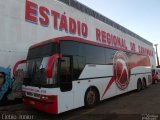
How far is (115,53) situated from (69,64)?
14.5 feet

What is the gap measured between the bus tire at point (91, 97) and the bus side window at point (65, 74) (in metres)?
1.41

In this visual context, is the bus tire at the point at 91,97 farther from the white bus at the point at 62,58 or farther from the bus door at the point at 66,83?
the bus door at the point at 66,83

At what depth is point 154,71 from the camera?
21.4m

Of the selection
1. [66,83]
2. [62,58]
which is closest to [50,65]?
[62,58]

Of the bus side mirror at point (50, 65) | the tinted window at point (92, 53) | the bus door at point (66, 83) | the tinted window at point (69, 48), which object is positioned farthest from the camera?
the tinted window at point (92, 53)

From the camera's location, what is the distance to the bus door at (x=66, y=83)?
6.70 meters

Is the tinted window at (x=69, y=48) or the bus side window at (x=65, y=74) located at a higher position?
the tinted window at (x=69, y=48)

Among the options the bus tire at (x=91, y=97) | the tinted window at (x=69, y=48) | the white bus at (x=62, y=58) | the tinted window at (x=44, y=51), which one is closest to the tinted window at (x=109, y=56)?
the white bus at (x=62, y=58)

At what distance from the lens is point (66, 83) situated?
6.88 metres

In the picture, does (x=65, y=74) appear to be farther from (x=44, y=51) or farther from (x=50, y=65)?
(x=44, y=51)

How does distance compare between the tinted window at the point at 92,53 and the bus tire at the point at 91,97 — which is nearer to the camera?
the bus tire at the point at 91,97

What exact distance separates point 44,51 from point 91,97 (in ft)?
10.3

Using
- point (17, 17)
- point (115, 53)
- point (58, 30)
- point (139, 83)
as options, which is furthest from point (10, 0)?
point (139, 83)

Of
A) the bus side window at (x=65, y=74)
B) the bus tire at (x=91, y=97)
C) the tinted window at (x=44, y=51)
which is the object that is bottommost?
the bus tire at (x=91, y=97)
